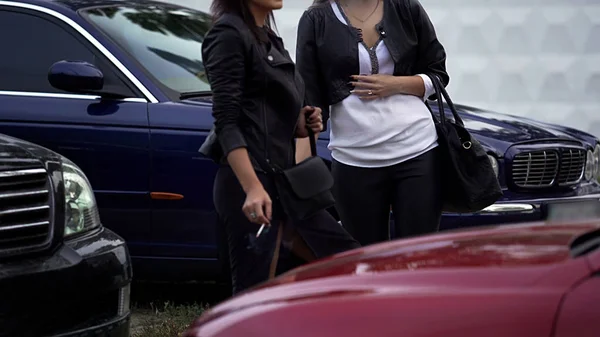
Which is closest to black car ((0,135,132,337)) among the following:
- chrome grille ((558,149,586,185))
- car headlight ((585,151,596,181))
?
chrome grille ((558,149,586,185))

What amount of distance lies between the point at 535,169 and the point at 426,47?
1.91m

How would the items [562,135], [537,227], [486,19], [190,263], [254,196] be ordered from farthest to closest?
[486,19]
[562,135]
[190,263]
[254,196]
[537,227]

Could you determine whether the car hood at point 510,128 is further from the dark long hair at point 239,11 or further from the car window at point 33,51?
the dark long hair at point 239,11

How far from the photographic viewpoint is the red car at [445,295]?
2.08 m

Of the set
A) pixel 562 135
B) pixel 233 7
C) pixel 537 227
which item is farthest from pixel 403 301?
pixel 562 135

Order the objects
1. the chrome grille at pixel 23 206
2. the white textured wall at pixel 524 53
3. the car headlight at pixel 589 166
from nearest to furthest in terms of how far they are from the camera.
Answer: the chrome grille at pixel 23 206 → the car headlight at pixel 589 166 → the white textured wall at pixel 524 53

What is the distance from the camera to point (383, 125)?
420 cm

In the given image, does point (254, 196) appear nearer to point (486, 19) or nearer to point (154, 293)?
point (154, 293)

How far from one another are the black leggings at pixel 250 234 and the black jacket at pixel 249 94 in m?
0.10

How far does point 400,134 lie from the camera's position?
4.19 meters

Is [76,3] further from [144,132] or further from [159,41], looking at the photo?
[144,132]

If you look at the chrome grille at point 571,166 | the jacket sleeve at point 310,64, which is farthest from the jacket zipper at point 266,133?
the chrome grille at point 571,166

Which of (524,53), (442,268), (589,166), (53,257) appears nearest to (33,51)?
(53,257)

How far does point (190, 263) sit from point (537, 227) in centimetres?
310
